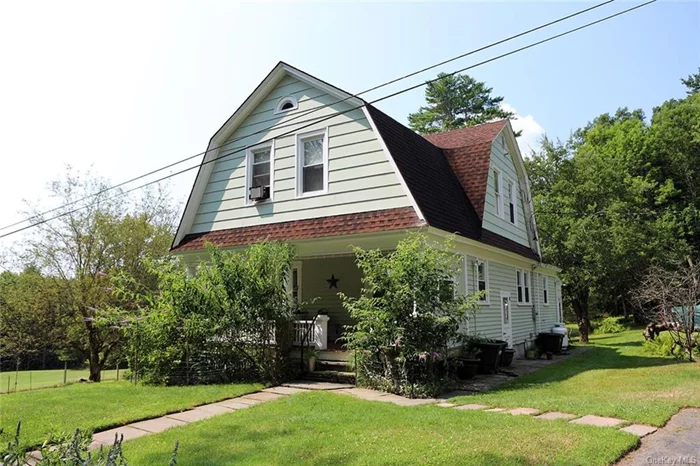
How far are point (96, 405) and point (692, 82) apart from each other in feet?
165

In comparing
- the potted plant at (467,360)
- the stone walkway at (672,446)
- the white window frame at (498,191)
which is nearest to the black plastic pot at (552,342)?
the white window frame at (498,191)

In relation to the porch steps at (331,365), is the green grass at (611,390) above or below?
below

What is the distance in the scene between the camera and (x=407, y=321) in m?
8.74

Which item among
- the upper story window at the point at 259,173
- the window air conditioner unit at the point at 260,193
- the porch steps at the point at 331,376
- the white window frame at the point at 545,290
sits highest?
the upper story window at the point at 259,173

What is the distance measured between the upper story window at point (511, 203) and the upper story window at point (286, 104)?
7.43m

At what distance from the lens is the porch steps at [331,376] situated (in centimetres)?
968

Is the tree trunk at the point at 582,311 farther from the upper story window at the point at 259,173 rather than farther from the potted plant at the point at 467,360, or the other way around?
the upper story window at the point at 259,173

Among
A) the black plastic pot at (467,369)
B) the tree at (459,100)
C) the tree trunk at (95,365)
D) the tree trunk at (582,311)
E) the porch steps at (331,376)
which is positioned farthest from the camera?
the tree at (459,100)

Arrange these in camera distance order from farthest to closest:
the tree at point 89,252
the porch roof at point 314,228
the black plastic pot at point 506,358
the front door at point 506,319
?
1. the tree at point 89,252
2. the front door at point 506,319
3. the black plastic pot at point 506,358
4. the porch roof at point 314,228

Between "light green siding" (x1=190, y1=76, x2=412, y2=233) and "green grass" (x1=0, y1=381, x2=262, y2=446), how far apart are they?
173 inches

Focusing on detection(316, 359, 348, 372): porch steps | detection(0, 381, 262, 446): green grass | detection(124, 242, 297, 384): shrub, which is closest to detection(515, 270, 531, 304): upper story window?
detection(316, 359, 348, 372): porch steps

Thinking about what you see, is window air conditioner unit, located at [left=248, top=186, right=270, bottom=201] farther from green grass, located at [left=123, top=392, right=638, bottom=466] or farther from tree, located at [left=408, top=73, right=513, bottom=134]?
tree, located at [left=408, top=73, right=513, bottom=134]

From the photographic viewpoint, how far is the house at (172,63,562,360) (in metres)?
10.8

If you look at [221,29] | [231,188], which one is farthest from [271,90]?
[221,29]
